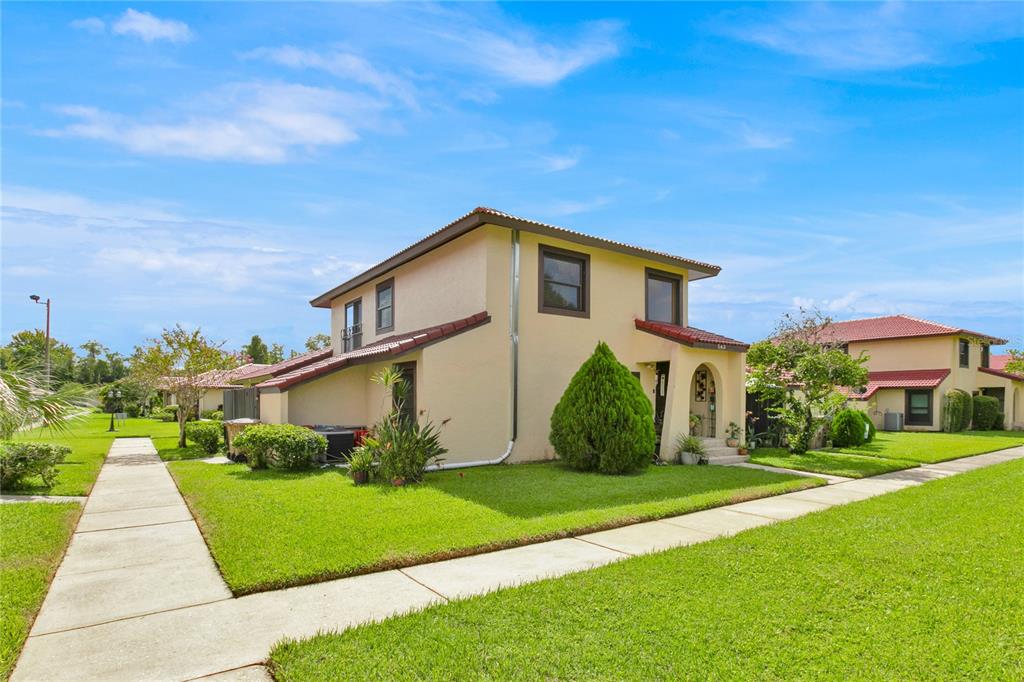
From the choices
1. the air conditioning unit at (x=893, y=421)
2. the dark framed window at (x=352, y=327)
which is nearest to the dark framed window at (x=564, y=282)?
the dark framed window at (x=352, y=327)

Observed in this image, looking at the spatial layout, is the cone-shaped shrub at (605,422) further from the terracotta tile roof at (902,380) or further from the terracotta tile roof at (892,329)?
the terracotta tile roof at (892,329)

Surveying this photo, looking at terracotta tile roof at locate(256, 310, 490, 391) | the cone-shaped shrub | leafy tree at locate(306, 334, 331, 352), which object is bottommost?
the cone-shaped shrub

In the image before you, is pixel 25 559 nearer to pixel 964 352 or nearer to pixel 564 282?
pixel 564 282

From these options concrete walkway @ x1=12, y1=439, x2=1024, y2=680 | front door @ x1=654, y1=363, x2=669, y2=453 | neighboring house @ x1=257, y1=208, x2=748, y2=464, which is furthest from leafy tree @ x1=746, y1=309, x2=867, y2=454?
concrete walkway @ x1=12, y1=439, x2=1024, y2=680

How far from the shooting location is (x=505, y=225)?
37.4 ft

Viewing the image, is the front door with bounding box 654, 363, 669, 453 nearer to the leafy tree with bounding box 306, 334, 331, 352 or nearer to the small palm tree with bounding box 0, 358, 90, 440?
the small palm tree with bounding box 0, 358, 90, 440

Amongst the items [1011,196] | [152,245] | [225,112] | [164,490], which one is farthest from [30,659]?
[1011,196]

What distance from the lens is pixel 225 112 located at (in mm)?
9875

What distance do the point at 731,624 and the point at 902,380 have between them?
2930 centimetres

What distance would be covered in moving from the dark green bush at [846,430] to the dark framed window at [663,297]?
688cm

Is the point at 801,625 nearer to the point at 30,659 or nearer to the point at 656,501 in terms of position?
the point at 656,501

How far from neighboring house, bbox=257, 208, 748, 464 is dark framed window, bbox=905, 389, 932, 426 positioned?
61.3ft

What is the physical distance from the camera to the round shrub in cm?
1071

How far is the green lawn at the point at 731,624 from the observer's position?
3299 mm
